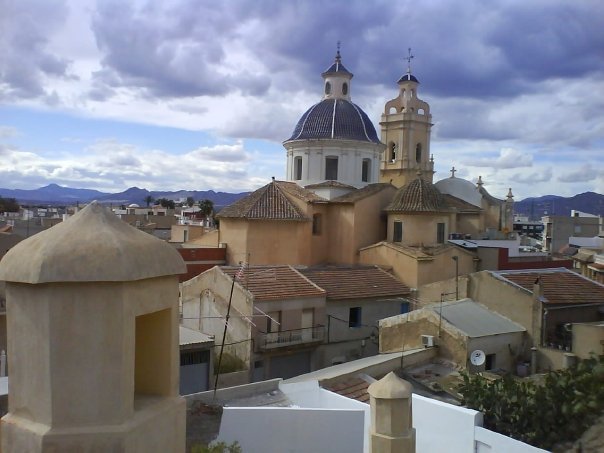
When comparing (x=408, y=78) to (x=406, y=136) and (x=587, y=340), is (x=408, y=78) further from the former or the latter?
(x=587, y=340)

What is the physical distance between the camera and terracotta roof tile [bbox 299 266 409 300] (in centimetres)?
2205

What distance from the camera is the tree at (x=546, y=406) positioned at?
11.5 m

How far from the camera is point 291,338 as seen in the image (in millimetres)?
20141

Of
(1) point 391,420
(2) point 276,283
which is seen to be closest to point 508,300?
(2) point 276,283

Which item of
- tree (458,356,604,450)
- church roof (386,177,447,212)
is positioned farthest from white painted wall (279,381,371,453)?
church roof (386,177,447,212)

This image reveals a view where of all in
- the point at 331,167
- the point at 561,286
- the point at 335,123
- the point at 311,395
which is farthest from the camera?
the point at 335,123

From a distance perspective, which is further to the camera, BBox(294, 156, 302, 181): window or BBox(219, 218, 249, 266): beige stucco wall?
BBox(294, 156, 302, 181): window

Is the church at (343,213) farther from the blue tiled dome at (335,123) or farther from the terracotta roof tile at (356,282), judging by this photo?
the terracotta roof tile at (356,282)

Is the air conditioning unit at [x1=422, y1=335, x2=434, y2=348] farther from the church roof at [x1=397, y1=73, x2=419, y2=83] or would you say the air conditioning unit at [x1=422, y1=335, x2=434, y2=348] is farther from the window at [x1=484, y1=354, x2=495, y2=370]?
the church roof at [x1=397, y1=73, x2=419, y2=83]

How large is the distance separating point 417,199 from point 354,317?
686 cm

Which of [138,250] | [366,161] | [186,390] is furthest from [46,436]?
[366,161]

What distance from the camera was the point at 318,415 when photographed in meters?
11.6

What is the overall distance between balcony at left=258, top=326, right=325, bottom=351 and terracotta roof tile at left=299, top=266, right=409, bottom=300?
1.35 meters

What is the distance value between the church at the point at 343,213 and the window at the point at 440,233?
0.18 ft
